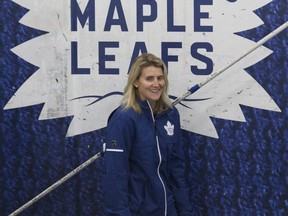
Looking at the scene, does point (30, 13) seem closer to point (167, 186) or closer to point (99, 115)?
point (99, 115)

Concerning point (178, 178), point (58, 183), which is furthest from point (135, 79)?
point (58, 183)

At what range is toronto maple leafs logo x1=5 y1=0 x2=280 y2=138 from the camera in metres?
3.00

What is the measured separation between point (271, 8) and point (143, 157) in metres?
1.23

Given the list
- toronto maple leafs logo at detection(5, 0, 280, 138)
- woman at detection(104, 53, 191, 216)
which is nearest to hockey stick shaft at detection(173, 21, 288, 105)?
toronto maple leafs logo at detection(5, 0, 280, 138)

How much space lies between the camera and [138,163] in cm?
252

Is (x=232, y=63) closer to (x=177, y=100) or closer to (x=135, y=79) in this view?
(x=177, y=100)

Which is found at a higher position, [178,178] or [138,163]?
[138,163]

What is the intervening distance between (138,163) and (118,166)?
12 cm

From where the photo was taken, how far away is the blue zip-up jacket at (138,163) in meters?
2.45

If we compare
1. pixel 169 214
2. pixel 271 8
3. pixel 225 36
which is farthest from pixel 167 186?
pixel 271 8

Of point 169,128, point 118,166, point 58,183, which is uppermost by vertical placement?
point 169,128

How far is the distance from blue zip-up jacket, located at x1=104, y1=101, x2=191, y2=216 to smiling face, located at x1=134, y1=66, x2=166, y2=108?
5 cm

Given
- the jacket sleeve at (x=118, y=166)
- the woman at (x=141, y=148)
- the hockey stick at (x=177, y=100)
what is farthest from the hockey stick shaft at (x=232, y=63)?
the jacket sleeve at (x=118, y=166)

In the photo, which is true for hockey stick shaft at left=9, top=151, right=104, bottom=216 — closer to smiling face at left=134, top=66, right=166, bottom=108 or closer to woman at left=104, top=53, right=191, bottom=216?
woman at left=104, top=53, right=191, bottom=216
